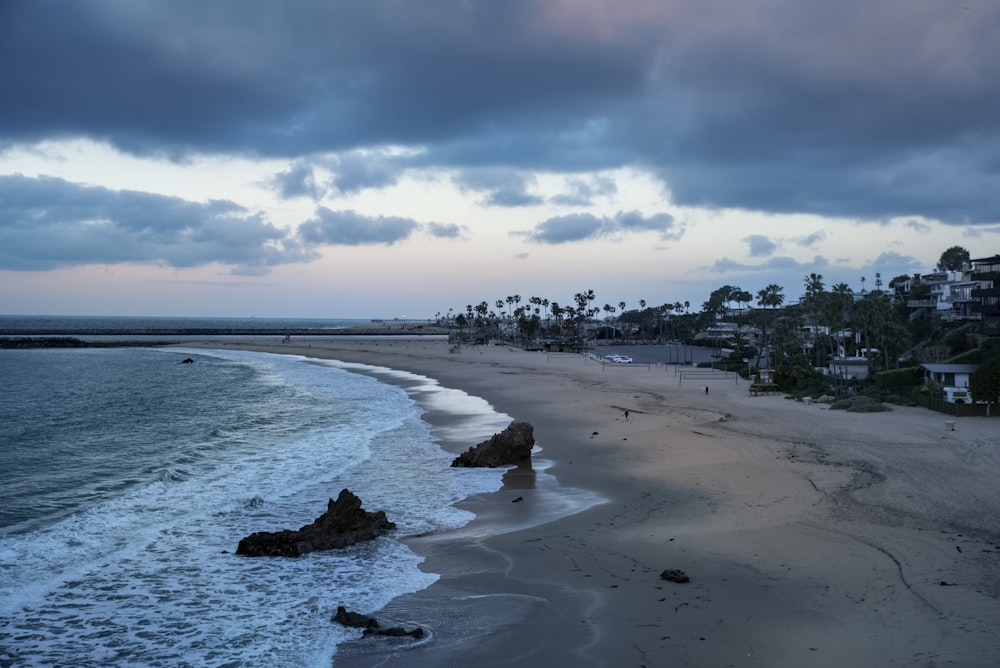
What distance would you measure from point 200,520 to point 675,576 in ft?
39.3

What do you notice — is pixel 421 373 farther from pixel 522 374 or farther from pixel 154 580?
pixel 154 580

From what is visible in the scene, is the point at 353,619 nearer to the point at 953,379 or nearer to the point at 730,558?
the point at 730,558

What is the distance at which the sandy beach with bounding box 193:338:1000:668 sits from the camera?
9.07 meters

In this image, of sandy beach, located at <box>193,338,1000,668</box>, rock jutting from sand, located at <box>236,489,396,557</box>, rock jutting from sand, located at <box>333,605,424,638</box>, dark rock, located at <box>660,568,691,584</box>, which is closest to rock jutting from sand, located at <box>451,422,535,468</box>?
sandy beach, located at <box>193,338,1000,668</box>

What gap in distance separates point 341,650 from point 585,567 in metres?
4.83

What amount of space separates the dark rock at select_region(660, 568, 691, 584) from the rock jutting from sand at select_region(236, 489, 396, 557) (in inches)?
264

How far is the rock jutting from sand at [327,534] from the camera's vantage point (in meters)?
14.1

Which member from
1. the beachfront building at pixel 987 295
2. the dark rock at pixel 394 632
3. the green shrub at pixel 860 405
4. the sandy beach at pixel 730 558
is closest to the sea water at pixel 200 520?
the dark rock at pixel 394 632

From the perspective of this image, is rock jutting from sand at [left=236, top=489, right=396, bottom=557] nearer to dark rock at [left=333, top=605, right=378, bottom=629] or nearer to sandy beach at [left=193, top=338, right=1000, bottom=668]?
sandy beach at [left=193, top=338, right=1000, bottom=668]

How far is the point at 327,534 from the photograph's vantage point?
14.6 meters

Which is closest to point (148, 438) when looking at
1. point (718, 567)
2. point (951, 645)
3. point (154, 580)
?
point (154, 580)

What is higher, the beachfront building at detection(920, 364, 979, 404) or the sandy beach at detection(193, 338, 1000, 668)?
the beachfront building at detection(920, 364, 979, 404)

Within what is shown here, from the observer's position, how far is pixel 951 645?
27.9 feet

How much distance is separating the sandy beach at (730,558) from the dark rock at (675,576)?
12 cm
